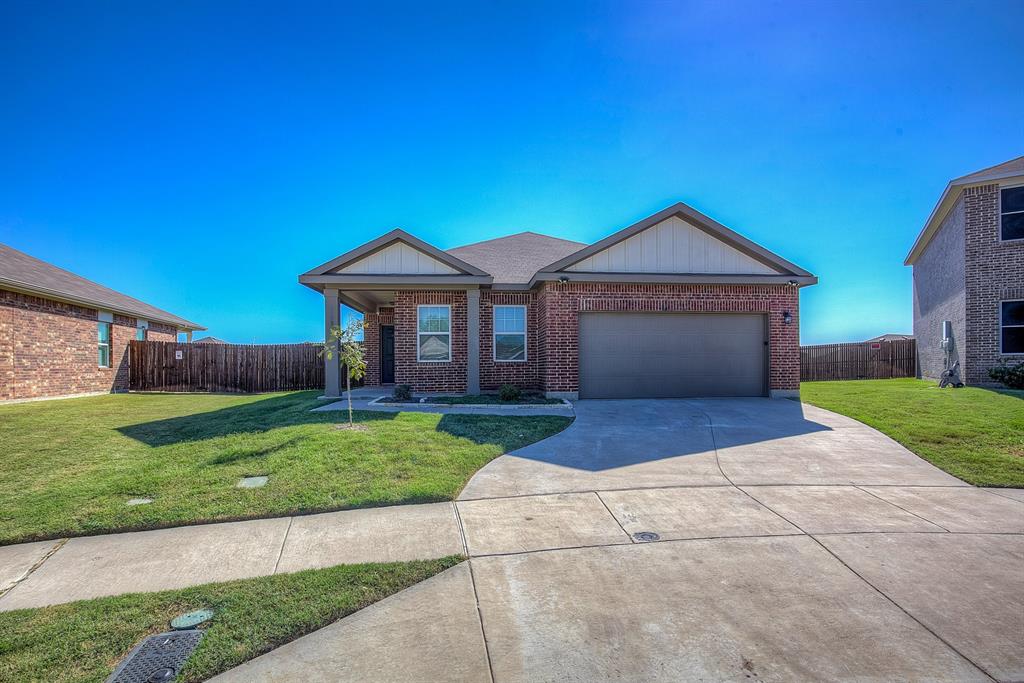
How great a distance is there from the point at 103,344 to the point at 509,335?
15.3m

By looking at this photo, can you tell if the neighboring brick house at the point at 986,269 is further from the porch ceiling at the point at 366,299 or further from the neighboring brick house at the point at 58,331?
the neighboring brick house at the point at 58,331

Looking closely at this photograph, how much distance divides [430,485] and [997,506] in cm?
623

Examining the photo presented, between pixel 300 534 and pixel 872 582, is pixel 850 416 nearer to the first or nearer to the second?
pixel 872 582

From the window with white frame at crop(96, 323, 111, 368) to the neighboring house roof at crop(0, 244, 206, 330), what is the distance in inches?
27.5

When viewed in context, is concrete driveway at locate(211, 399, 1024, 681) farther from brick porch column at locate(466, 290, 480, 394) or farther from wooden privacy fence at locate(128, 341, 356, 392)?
wooden privacy fence at locate(128, 341, 356, 392)

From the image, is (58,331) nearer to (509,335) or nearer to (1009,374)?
(509,335)

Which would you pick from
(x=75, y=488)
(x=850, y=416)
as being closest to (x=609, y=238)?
(x=850, y=416)

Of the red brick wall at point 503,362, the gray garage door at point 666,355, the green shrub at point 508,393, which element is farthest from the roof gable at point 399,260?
the gray garage door at point 666,355

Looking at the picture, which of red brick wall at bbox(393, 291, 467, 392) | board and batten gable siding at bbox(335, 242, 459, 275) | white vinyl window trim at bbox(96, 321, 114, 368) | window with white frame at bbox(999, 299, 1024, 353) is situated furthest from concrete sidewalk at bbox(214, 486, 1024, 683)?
white vinyl window trim at bbox(96, 321, 114, 368)

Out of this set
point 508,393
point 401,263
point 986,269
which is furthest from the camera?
point 986,269

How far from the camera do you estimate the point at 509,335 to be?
45.2 feet

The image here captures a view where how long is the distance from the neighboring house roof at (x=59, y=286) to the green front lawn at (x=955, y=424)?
20.6m

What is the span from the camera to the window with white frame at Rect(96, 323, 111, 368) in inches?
685

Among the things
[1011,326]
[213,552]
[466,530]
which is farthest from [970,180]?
[213,552]
